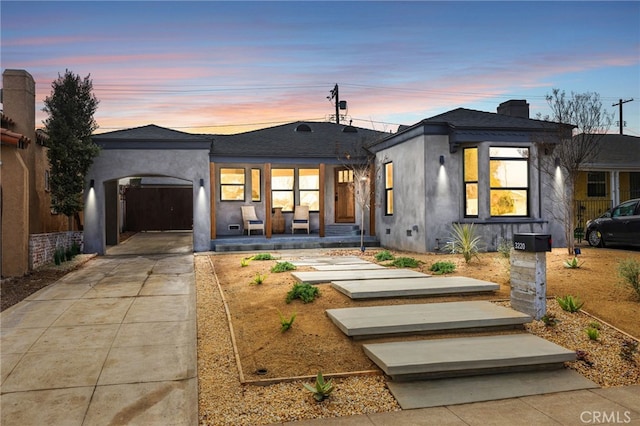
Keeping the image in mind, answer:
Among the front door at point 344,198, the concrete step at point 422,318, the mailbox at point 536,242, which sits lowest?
the concrete step at point 422,318

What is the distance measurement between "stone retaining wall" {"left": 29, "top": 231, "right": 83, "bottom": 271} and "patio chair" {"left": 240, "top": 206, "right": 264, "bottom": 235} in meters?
5.68

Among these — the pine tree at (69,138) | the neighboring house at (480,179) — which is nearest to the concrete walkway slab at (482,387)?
the neighboring house at (480,179)

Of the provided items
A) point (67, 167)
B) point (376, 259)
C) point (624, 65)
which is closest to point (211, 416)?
point (376, 259)

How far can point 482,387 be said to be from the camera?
12.5 ft

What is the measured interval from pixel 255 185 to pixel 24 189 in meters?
8.66

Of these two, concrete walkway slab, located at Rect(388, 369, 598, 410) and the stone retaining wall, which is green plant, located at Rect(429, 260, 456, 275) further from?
the stone retaining wall

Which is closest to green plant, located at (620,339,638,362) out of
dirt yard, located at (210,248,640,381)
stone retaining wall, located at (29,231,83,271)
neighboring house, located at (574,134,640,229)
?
dirt yard, located at (210,248,640,381)

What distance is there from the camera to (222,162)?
610 inches

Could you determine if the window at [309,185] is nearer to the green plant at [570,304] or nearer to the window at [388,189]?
the window at [388,189]

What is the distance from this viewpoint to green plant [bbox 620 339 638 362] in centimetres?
440

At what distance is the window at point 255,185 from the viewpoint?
17219mm

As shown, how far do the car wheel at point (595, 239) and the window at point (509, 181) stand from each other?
2.13m

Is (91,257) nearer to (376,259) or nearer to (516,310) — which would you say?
(376,259)

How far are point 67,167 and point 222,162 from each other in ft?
15.7
